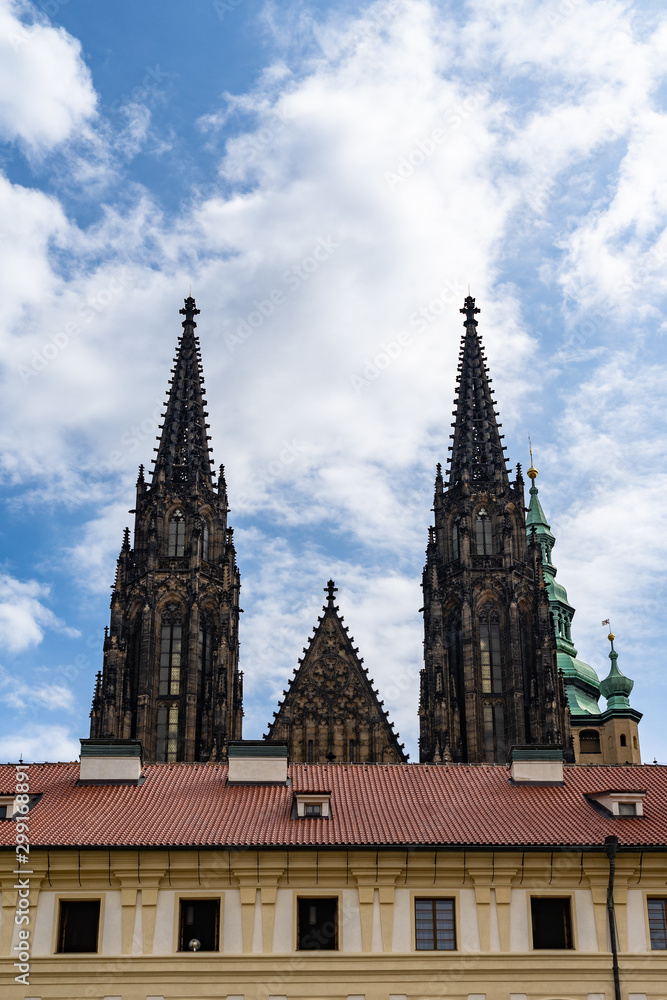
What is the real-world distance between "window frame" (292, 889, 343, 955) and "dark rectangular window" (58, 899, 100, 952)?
449 centimetres

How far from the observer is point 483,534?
6638 centimetres

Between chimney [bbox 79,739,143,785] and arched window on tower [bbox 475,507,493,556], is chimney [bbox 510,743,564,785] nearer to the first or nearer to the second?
chimney [bbox 79,739,143,785]

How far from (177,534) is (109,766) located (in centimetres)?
3187

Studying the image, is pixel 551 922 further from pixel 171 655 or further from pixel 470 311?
pixel 470 311

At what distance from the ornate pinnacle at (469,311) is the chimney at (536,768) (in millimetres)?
43865

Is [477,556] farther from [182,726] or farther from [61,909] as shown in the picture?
[61,909]

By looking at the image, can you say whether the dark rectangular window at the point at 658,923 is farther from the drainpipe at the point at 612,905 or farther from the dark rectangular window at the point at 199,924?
the dark rectangular window at the point at 199,924

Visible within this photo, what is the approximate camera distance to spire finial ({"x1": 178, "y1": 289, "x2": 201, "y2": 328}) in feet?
249

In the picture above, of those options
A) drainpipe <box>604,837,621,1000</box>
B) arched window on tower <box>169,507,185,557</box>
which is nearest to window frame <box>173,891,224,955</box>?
drainpipe <box>604,837,621,1000</box>

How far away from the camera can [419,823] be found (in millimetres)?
31312

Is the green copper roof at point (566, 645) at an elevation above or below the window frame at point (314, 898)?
above

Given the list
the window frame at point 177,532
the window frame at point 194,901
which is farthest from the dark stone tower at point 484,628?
the window frame at point 194,901

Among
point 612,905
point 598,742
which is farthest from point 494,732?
point 598,742

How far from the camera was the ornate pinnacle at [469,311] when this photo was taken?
250 feet
